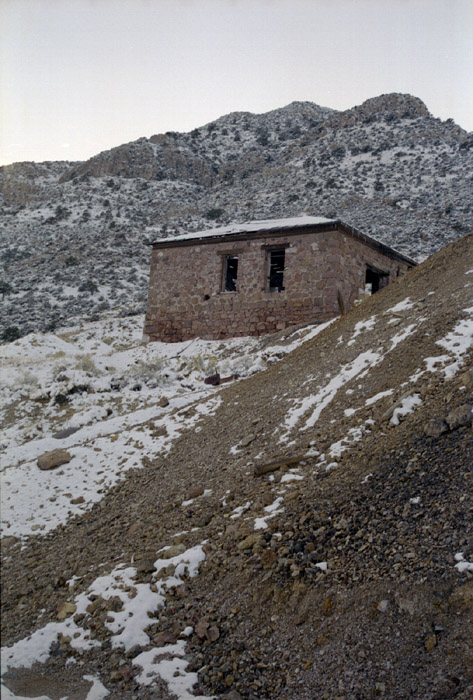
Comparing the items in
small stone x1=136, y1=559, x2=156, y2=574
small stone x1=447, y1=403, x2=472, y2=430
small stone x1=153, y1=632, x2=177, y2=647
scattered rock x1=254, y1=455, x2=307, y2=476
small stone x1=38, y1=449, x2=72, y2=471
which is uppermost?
small stone x1=447, y1=403, x2=472, y2=430

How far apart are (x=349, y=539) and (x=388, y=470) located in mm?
887

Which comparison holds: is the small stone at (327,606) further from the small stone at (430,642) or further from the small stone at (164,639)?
the small stone at (164,639)

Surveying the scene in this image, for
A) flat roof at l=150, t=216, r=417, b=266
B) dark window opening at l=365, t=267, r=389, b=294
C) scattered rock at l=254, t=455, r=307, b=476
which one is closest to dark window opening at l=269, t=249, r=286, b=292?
flat roof at l=150, t=216, r=417, b=266

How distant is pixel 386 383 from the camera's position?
7117 mm

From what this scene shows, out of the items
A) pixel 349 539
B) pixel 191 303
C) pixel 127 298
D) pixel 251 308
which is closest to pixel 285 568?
pixel 349 539

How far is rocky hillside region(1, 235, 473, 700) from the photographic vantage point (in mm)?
3854

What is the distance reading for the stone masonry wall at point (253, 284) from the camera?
15.1 metres

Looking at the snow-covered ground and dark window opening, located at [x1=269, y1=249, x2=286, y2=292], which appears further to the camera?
dark window opening, located at [x1=269, y1=249, x2=286, y2=292]

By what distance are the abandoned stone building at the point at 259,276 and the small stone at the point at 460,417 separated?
859 cm

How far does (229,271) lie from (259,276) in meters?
1.92

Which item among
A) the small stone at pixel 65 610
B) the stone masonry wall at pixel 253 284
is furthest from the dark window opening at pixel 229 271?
the small stone at pixel 65 610

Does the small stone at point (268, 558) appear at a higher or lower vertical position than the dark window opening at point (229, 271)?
lower

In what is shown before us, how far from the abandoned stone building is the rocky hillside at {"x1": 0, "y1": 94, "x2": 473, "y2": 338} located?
8636 mm

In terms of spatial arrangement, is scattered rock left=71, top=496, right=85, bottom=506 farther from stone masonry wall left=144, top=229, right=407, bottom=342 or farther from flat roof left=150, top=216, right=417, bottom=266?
flat roof left=150, top=216, right=417, bottom=266
